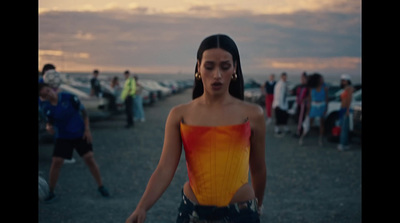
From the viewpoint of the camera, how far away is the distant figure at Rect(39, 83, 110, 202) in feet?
22.7

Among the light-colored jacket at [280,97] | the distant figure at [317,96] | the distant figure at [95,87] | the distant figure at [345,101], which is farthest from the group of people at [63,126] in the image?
the distant figure at [95,87]

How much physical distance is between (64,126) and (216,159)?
4.70m

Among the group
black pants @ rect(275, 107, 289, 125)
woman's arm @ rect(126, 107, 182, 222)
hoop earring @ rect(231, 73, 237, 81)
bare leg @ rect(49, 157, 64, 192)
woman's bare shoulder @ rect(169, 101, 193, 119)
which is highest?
hoop earring @ rect(231, 73, 237, 81)

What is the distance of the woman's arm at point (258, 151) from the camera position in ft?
9.14

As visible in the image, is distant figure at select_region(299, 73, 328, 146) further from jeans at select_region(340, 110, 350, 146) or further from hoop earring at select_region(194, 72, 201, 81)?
hoop earring at select_region(194, 72, 201, 81)

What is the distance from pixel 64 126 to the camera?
22.8 feet

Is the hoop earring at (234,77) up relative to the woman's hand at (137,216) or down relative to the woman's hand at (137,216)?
up

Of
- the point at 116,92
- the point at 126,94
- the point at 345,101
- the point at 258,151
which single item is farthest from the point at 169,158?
the point at 116,92

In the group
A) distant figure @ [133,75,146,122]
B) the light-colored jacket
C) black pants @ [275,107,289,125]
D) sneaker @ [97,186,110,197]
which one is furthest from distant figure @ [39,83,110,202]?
distant figure @ [133,75,146,122]

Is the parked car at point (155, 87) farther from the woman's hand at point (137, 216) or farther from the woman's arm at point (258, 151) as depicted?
the woman's hand at point (137, 216)

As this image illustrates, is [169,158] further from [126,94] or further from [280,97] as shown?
[126,94]

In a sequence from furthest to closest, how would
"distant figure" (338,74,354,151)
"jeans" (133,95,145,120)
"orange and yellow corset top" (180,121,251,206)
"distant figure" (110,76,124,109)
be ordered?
1. "jeans" (133,95,145,120)
2. "distant figure" (110,76,124,109)
3. "distant figure" (338,74,354,151)
4. "orange and yellow corset top" (180,121,251,206)
